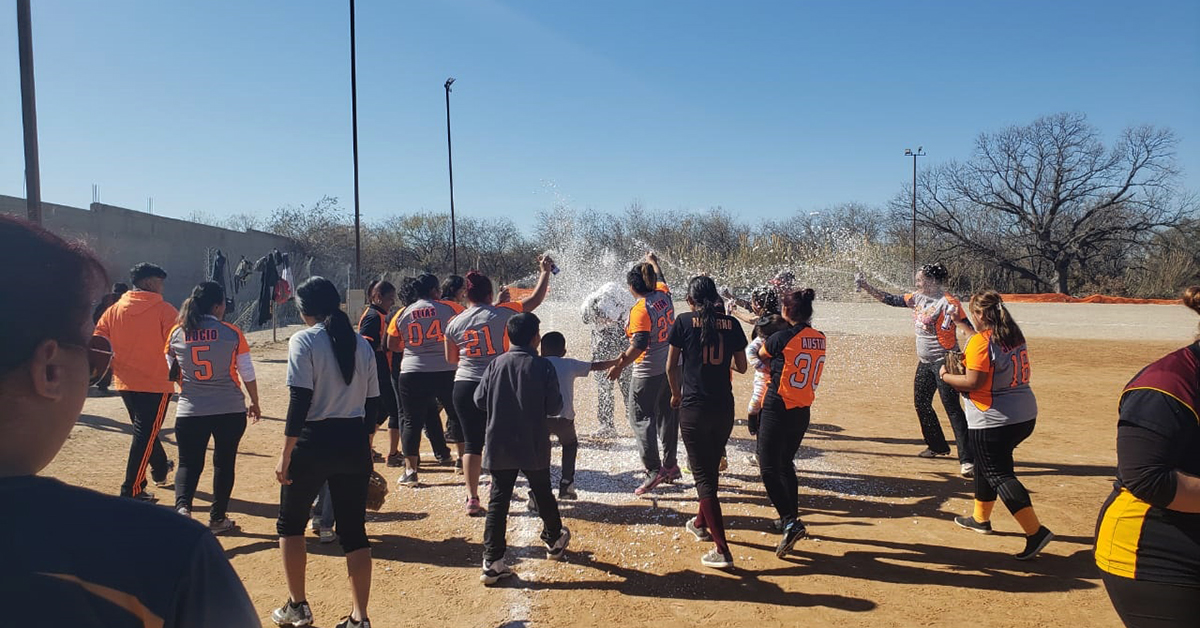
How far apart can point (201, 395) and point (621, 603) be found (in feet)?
11.2

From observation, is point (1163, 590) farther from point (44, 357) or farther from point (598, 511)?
point (598, 511)

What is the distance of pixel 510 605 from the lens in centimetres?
399

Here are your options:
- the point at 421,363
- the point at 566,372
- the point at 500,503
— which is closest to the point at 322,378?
the point at 500,503

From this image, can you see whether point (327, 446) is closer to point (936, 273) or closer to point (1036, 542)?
point (1036, 542)

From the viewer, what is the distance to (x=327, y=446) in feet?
11.3

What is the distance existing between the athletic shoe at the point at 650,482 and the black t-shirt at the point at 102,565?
5190 millimetres

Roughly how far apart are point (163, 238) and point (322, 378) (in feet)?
78.9

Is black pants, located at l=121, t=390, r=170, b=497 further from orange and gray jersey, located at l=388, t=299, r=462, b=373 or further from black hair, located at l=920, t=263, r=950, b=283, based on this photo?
black hair, located at l=920, t=263, r=950, b=283

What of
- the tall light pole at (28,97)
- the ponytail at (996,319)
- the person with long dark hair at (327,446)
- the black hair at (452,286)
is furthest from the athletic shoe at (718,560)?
the tall light pole at (28,97)

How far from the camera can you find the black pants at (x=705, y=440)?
4484 mm

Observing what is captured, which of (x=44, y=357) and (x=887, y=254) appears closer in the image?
(x=44, y=357)

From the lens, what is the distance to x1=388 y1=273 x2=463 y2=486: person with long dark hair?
612 cm

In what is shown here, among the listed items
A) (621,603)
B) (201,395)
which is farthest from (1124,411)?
(201,395)

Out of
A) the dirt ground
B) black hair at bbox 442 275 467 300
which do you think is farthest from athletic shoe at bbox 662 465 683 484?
black hair at bbox 442 275 467 300
